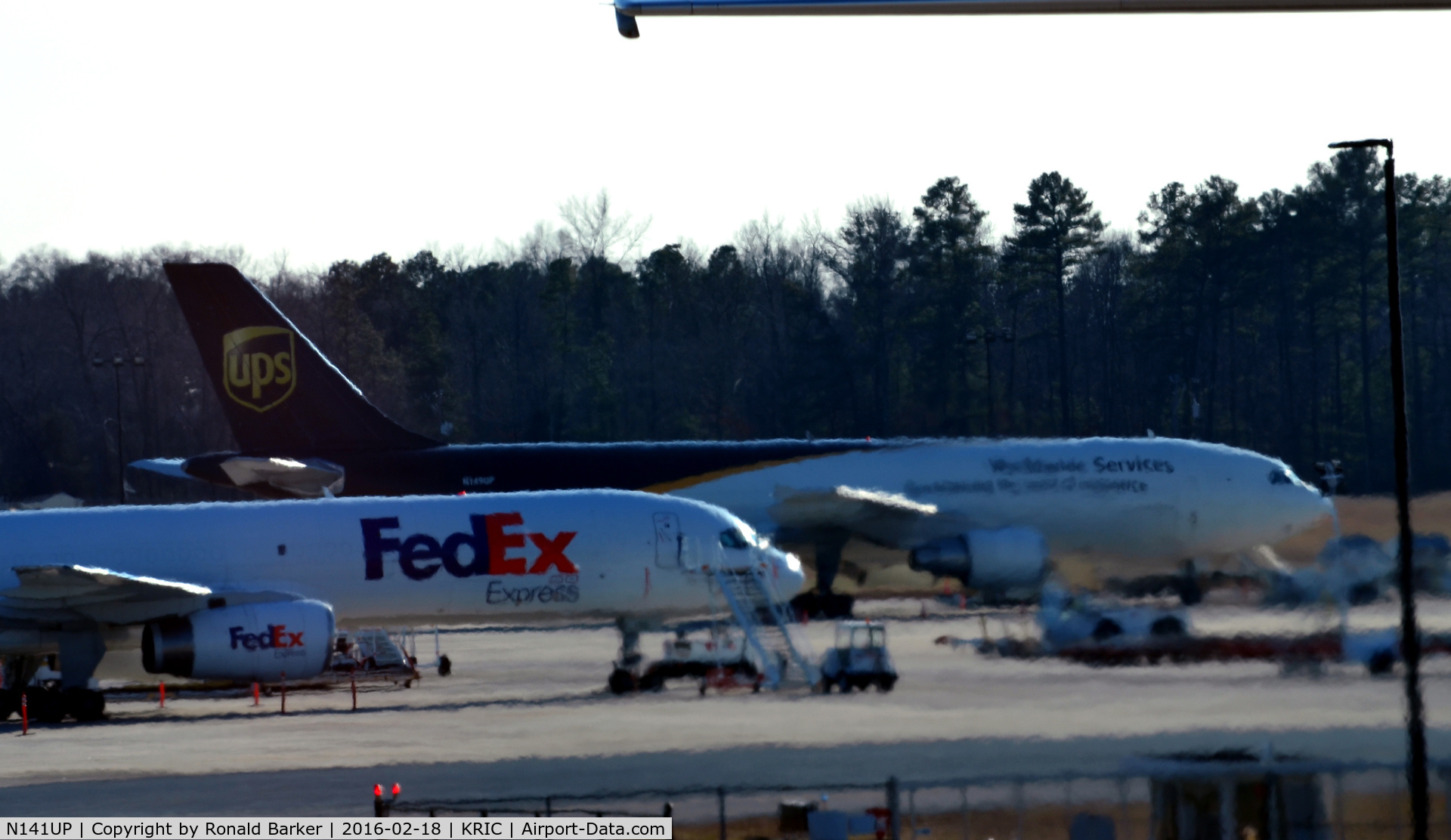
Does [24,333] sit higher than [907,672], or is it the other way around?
[24,333]

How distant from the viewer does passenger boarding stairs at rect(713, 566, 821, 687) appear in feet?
90.1

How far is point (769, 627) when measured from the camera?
3064cm

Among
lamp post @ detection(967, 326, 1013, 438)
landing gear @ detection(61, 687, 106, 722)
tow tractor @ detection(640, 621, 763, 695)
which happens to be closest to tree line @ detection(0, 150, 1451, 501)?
lamp post @ detection(967, 326, 1013, 438)

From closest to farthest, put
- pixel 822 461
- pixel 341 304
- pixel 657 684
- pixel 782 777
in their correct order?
pixel 782 777 → pixel 657 684 → pixel 822 461 → pixel 341 304

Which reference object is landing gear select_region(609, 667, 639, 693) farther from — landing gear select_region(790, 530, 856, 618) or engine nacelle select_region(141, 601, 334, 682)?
engine nacelle select_region(141, 601, 334, 682)

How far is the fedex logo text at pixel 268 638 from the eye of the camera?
96.7 feet

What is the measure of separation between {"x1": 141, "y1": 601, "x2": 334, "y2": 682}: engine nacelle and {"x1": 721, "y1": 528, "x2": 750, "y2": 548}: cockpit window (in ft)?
24.3

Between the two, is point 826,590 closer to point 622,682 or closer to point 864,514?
point 864,514

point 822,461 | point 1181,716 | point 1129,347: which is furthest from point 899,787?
point 1129,347

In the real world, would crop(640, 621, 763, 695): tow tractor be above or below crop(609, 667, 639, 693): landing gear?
above

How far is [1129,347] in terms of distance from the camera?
64062mm

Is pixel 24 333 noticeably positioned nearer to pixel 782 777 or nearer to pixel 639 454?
pixel 639 454

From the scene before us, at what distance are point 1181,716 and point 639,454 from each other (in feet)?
82.3

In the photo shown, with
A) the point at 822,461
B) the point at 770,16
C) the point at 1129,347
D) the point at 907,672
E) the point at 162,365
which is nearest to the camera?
the point at 770,16
